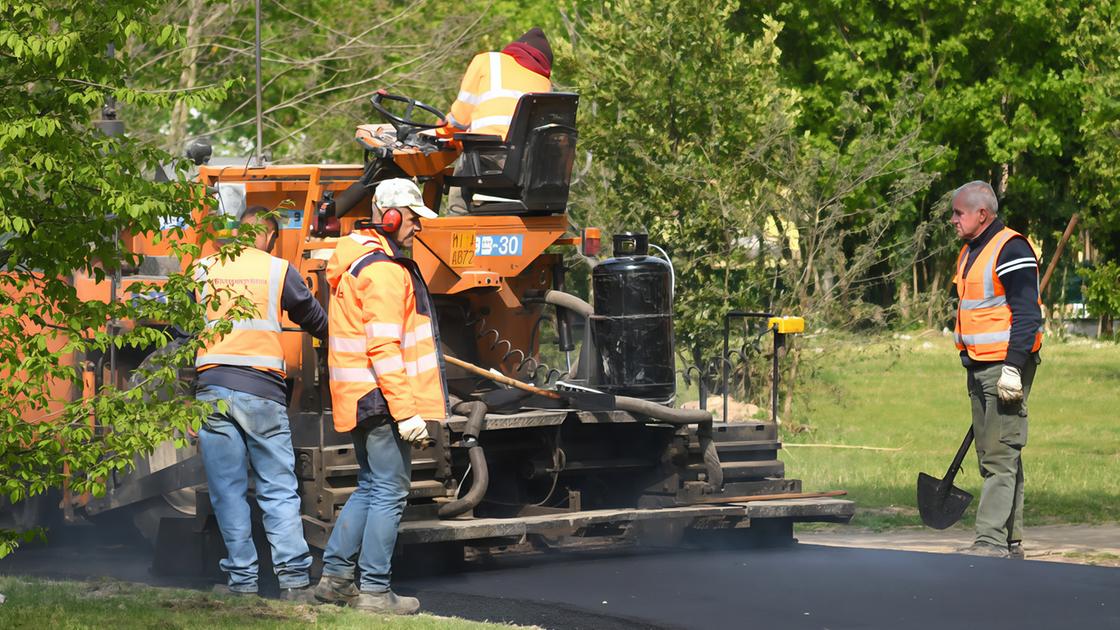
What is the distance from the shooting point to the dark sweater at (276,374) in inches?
317

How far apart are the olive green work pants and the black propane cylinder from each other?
179 cm

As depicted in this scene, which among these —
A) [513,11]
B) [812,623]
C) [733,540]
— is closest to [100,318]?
[812,623]

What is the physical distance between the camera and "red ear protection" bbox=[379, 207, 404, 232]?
779cm

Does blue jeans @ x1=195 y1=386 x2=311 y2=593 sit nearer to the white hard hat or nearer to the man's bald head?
the white hard hat

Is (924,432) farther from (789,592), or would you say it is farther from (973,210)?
(789,592)

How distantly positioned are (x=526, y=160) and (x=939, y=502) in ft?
10.5

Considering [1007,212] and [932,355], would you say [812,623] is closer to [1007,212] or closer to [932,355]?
[932,355]

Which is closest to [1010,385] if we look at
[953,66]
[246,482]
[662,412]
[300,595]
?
[662,412]

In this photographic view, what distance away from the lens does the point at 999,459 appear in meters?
9.38

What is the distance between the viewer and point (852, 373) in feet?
88.6

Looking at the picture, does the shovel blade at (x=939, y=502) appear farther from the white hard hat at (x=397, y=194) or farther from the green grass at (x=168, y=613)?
the white hard hat at (x=397, y=194)

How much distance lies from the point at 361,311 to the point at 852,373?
20145 millimetres

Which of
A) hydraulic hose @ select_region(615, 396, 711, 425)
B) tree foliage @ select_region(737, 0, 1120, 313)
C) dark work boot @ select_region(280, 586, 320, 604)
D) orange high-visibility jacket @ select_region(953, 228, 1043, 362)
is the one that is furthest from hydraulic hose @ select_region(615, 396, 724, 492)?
tree foliage @ select_region(737, 0, 1120, 313)

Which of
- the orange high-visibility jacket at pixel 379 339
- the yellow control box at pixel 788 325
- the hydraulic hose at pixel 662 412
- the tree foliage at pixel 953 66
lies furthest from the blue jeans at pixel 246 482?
the tree foliage at pixel 953 66
